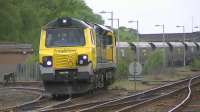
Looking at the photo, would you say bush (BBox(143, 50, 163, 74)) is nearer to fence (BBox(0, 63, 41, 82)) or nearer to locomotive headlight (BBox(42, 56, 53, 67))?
fence (BBox(0, 63, 41, 82))

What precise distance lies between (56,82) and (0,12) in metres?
40.3

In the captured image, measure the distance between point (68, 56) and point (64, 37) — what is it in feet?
3.51

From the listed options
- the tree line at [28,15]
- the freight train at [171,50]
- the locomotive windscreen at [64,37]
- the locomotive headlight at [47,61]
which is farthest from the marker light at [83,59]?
the tree line at [28,15]

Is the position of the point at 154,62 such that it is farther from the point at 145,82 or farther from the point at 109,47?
the point at 109,47

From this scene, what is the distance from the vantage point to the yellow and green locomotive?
2270cm

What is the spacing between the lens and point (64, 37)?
23.5 m

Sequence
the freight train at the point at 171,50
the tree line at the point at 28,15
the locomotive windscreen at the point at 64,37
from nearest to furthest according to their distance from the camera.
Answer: the locomotive windscreen at the point at 64,37, the freight train at the point at 171,50, the tree line at the point at 28,15

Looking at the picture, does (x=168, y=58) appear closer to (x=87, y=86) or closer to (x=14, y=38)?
(x=14, y=38)

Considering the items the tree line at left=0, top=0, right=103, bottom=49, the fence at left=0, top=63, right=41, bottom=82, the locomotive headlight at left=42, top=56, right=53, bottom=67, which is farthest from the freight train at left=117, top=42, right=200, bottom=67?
the locomotive headlight at left=42, top=56, right=53, bottom=67

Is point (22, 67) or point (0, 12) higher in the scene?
point (0, 12)

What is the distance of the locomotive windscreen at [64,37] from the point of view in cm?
2333

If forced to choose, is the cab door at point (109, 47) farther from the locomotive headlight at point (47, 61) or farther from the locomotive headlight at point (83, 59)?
the locomotive headlight at point (47, 61)

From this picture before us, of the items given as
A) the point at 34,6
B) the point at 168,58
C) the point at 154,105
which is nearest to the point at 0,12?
the point at 34,6

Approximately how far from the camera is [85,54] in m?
22.8
